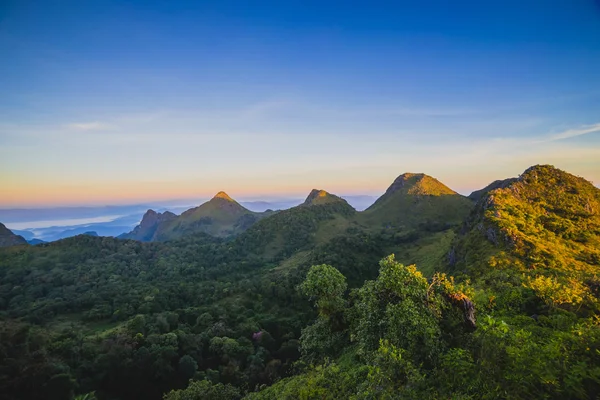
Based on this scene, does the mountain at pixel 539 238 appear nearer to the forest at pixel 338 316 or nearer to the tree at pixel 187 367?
the forest at pixel 338 316

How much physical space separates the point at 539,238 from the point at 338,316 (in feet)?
198

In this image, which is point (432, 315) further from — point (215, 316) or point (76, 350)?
point (215, 316)

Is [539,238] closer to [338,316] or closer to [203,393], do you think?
[338,316]

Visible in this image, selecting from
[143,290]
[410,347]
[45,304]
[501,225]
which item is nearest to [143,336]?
[143,290]

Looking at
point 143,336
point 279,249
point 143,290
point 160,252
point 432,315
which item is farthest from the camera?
point 279,249

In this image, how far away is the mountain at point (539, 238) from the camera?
125 feet

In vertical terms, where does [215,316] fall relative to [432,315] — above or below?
below

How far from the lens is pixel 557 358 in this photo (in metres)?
12.2

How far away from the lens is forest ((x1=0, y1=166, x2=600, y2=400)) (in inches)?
597

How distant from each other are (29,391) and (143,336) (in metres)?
25.0

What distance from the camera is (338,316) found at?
1152 inches

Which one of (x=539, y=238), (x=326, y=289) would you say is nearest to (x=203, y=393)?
(x=326, y=289)

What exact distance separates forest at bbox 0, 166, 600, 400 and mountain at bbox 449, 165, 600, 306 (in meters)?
0.43

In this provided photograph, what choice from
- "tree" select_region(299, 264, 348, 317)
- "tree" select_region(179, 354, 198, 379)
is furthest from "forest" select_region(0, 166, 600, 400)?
"tree" select_region(179, 354, 198, 379)
